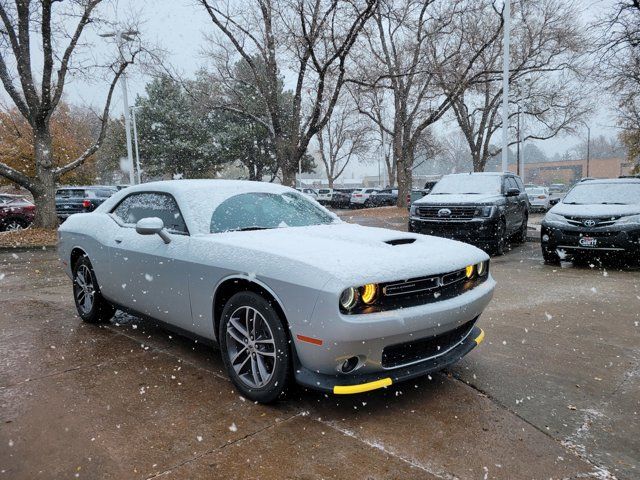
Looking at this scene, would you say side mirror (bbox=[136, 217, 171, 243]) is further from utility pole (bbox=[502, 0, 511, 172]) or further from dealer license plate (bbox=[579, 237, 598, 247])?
utility pole (bbox=[502, 0, 511, 172])

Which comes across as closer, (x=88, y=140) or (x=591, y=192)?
(x=591, y=192)

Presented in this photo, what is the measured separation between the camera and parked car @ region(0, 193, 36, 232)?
15616 mm

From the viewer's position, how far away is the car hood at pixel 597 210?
25.6ft

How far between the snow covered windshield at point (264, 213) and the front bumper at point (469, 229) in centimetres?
541

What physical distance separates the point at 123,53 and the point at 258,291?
15.6m

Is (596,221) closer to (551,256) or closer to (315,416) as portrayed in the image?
(551,256)

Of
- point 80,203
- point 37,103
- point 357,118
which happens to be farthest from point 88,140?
point 37,103

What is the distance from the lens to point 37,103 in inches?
527

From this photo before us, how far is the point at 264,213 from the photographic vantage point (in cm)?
397

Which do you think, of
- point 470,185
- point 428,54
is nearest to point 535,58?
point 428,54

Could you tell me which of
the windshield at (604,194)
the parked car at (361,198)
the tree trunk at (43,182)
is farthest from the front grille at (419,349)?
the parked car at (361,198)

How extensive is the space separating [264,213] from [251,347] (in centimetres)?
125

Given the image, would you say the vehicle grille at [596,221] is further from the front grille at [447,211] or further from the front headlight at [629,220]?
the front grille at [447,211]

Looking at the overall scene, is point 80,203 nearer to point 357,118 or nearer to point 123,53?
point 123,53
